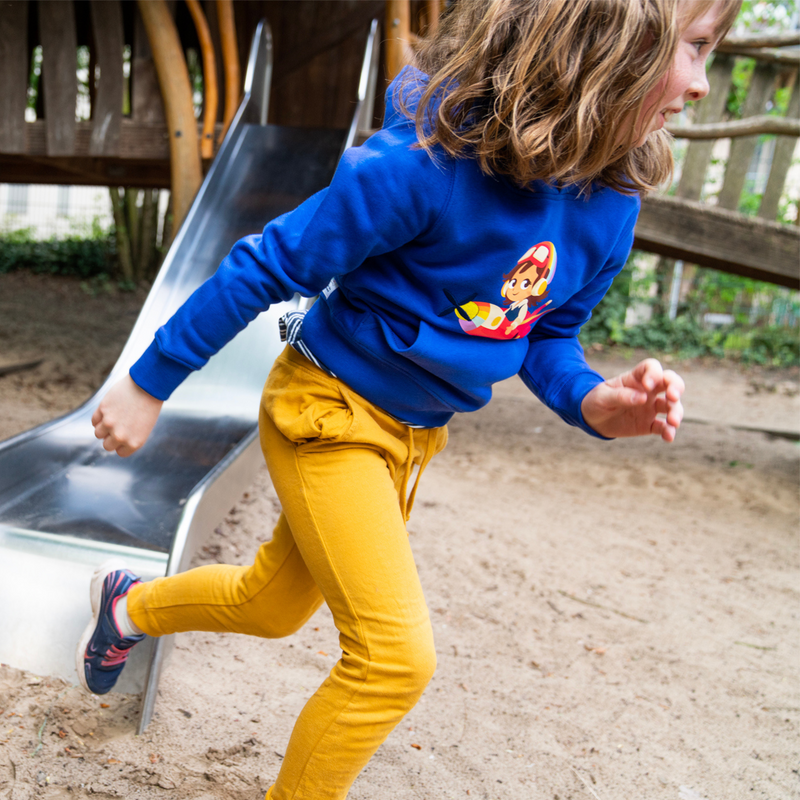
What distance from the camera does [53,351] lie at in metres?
5.15

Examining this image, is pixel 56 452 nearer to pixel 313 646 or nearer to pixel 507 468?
pixel 313 646

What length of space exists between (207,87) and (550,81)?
3.51 meters

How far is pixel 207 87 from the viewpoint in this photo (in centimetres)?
403

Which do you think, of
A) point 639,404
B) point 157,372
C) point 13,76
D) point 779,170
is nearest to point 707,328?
point 779,170

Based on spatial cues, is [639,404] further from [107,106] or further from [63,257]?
[63,257]

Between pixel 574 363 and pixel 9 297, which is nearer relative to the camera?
pixel 574 363

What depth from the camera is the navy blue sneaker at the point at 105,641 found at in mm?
1497

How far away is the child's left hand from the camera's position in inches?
40.5

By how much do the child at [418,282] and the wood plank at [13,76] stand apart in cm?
357

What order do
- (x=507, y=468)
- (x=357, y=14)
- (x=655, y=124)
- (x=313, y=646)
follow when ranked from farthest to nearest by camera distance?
(x=357, y=14), (x=507, y=468), (x=313, y=646), (x=655, y=124)

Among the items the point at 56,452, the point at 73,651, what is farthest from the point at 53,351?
the point at 73,651

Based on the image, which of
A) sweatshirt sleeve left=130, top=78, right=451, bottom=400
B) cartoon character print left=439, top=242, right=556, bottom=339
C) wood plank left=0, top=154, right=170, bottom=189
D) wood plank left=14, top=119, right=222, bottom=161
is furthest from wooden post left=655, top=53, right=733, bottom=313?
sweatshirt sleeve left=130, top=78, right=451, bottom=400

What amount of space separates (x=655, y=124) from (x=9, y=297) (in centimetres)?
786

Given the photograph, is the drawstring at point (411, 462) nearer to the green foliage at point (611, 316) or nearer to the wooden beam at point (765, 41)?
the wooden beam at point (765, 41)
